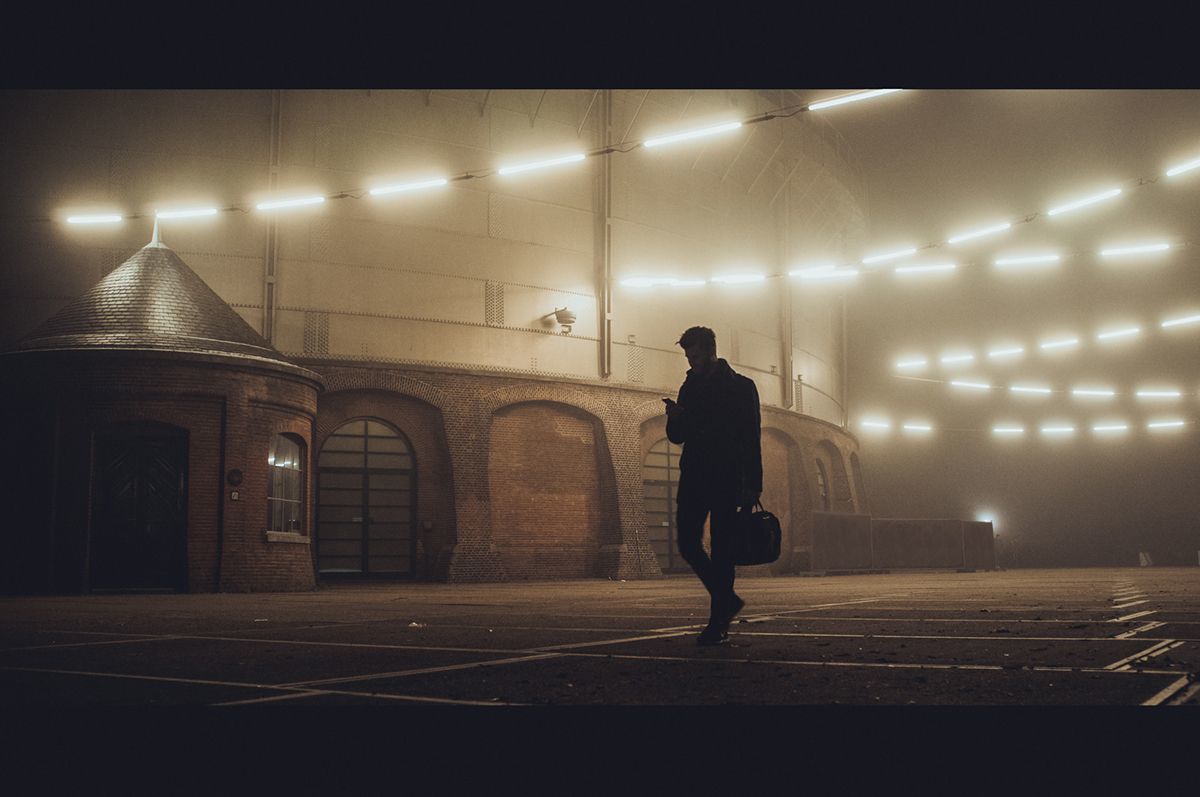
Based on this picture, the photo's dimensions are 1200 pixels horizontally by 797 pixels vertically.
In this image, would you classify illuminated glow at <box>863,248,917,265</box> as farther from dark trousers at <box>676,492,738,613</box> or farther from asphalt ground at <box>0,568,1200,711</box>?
dark trousers at <box>676,492,738,613</box>

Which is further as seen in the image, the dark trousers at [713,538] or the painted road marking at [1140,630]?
the painted road marking at [1140,630]

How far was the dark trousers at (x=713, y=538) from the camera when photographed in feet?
17.1

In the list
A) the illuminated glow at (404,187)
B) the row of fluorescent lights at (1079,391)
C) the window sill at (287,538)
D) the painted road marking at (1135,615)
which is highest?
the illuminated glow at (404,187)

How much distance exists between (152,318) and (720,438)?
15549mm

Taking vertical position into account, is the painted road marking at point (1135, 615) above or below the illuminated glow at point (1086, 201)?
below

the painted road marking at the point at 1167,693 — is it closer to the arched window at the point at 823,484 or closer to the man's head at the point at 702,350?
the man's head at the point at 702,350

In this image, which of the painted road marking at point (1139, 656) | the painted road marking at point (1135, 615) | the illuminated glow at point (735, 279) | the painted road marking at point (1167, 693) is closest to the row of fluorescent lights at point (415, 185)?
the illuminated glow at point (735, 279)

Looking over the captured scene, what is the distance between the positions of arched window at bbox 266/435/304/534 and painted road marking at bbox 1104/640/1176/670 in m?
16.0

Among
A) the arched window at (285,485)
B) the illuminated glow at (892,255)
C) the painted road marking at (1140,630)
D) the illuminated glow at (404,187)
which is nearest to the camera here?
the painted road marking at (1140,630)

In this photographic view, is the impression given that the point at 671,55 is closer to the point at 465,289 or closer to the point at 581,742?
the point at 581,742

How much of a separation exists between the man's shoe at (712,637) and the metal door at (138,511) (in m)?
14.0

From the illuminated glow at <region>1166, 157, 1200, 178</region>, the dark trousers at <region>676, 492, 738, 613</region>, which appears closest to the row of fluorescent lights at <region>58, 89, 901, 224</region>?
the illuminated glow at <region>1166, 157, 1200, 178</region>

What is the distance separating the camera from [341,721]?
8.86 feet

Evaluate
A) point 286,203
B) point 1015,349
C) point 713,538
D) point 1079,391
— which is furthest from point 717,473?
point 1079,391
